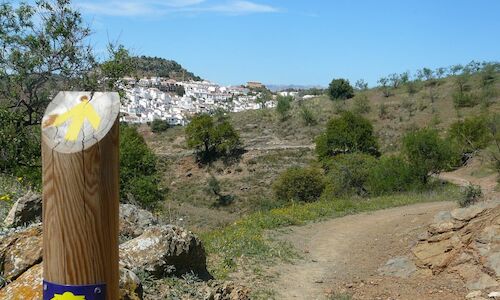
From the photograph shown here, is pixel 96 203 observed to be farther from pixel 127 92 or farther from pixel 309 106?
pixel 309 106

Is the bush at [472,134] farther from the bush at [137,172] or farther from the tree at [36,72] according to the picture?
the tree at [36,72]

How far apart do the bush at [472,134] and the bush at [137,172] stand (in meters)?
16.0

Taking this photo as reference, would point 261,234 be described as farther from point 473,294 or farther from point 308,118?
point 308,118

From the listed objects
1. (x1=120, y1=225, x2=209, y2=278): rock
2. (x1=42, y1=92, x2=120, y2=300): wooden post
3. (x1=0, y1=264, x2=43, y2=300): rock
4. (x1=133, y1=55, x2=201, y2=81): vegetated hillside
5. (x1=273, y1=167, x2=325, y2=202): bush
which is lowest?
(x1=273, y1=167, x2=325, y2=202): bush

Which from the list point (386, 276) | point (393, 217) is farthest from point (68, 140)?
point (393, 217)

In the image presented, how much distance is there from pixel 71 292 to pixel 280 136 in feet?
138

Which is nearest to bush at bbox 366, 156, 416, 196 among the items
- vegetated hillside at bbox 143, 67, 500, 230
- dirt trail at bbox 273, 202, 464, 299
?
dirt trail at bbox 273, 202, 464, 299

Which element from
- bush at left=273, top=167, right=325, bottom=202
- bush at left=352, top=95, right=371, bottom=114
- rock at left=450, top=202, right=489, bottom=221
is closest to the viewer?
rock at left=450, top=202, right=489, bottom=221

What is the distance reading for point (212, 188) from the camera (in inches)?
1382

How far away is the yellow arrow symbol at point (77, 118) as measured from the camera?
158 centimetres

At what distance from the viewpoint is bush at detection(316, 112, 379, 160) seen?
33.8m

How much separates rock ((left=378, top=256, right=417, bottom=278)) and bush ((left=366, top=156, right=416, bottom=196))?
41.7 ft

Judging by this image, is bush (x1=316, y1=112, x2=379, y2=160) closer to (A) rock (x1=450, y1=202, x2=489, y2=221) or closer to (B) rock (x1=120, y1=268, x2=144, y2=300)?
(A) rock (x1=450, y1=202, x2=489, y2=221)

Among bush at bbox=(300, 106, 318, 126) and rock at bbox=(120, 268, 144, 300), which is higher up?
bush at bbox=(300, 106, 318, 126)
